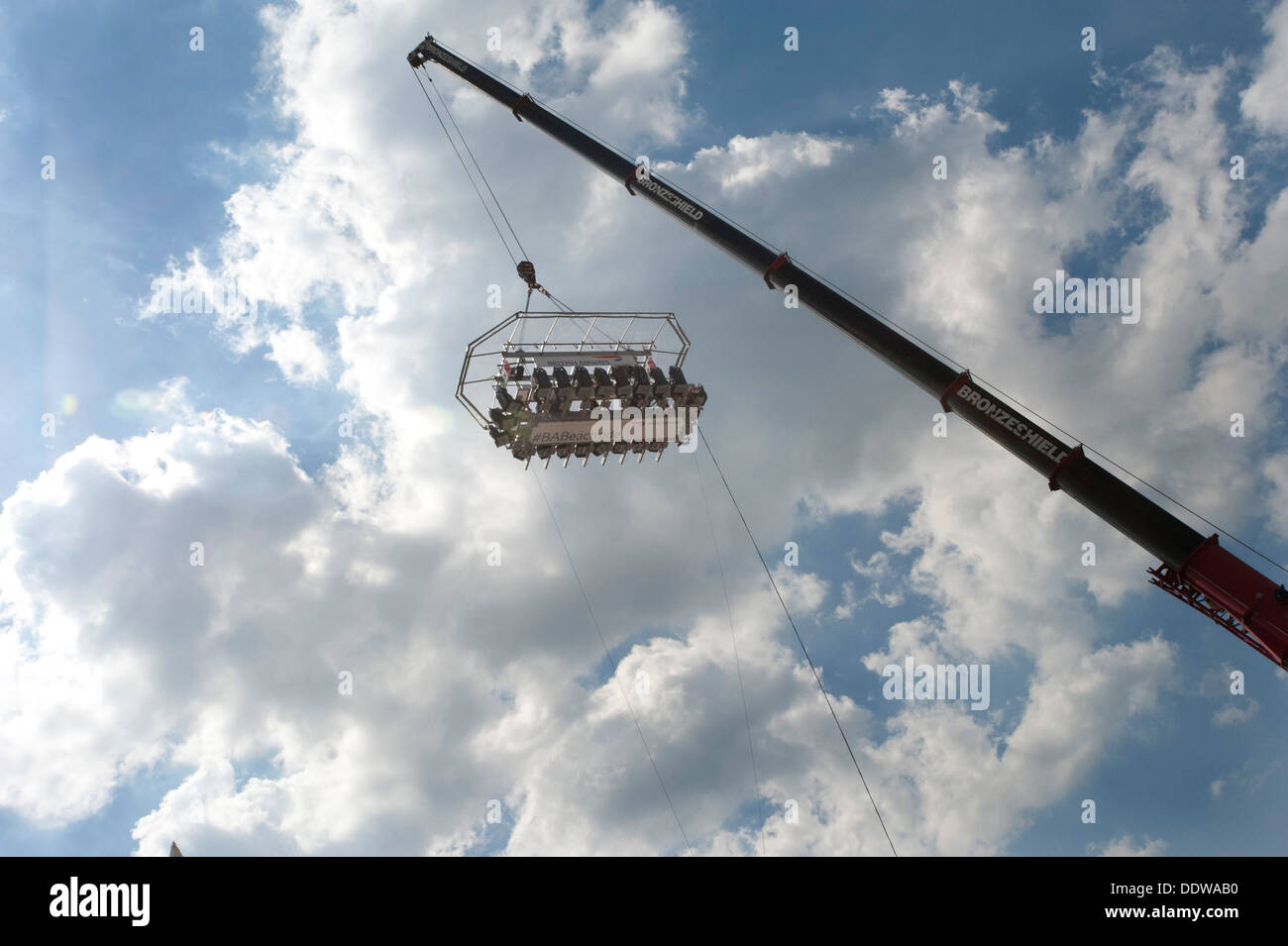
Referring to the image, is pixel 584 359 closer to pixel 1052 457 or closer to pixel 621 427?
pixel 621 427

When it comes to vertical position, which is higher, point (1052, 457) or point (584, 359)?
point (584, 359)

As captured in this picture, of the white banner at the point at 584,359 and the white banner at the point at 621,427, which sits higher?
the white banner at the point at 584,359

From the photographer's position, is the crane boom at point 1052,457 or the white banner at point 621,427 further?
the white banner at point 621,427

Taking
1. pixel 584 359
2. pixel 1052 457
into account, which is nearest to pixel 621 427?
pixel 584 359

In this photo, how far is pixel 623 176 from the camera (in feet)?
96.8

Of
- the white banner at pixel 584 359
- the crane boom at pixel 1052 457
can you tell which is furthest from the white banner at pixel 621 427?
the crane boom at pixel 1052 457

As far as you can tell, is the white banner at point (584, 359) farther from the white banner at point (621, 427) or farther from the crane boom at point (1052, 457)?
the crane boom at point (1052, 457)

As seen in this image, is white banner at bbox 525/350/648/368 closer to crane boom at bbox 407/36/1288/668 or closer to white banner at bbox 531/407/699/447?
white banner at bbox 531/407/699/447

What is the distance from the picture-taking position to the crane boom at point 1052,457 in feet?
52.2

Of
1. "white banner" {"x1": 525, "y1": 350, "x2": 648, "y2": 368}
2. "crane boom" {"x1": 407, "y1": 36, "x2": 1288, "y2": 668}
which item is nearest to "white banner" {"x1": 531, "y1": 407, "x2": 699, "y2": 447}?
"white banner" {"x1": 525, "y1": 350, "x2": 648, "y2": 368}

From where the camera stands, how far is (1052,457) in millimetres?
19109
